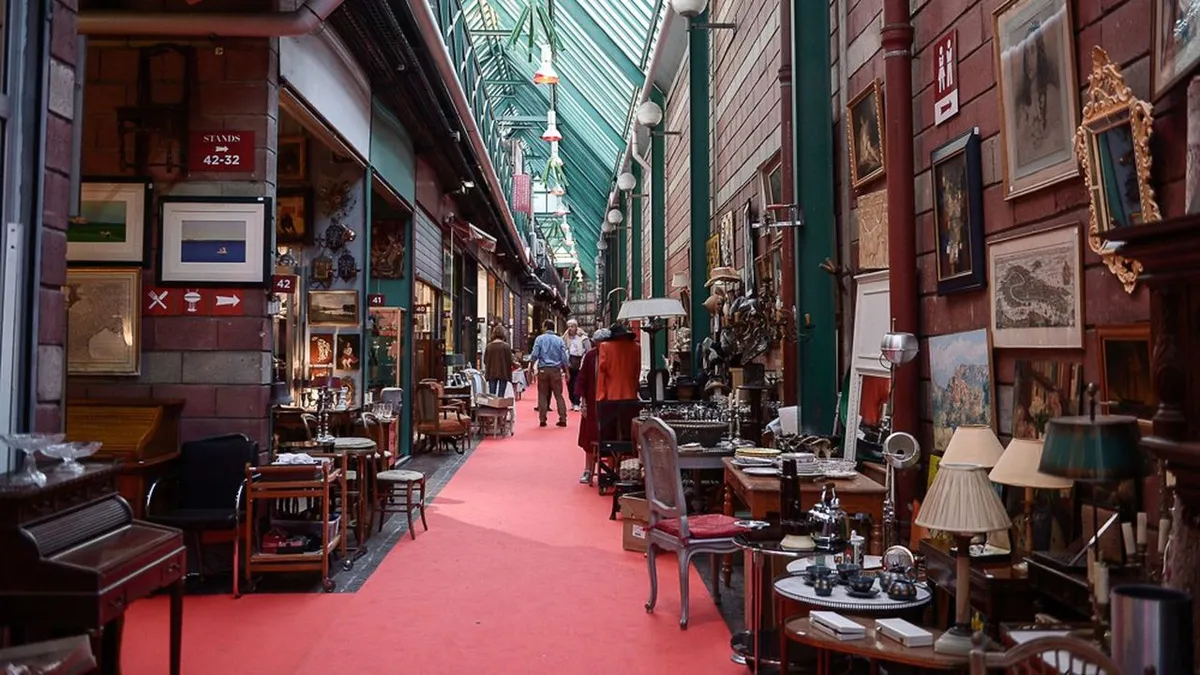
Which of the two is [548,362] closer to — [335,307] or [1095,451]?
[335,307]

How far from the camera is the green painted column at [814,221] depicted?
5.61m

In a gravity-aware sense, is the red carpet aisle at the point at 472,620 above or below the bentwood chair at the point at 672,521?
below

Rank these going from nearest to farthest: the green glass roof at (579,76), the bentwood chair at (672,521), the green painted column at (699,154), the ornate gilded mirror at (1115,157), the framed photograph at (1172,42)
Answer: the framed photograph at (1172,42)
the ornate gilded mirror at (1115,157)
the bentwood chair at (672,521)
the green painted column at (699,154)
the green glass roof at (579,76)

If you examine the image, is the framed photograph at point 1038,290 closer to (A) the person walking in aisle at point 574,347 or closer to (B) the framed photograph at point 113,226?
(B) the framed photograph at point 113,226

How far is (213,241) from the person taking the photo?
5.34m

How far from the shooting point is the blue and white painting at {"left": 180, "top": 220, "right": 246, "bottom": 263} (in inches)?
210

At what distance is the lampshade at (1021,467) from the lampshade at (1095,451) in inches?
19.5

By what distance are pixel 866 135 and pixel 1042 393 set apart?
2217 mm

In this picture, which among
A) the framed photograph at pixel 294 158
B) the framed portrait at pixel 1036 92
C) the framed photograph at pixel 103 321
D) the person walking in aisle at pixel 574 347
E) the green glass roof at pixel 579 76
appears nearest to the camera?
the framed portrait at pixel 1036 92

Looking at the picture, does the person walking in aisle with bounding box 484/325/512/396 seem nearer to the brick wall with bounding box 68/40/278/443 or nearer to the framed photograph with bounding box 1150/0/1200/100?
the brick wall with bounding box 68/40/278/443

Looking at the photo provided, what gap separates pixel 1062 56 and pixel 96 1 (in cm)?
508

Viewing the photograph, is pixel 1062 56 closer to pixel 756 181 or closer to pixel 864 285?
pixel 864 285

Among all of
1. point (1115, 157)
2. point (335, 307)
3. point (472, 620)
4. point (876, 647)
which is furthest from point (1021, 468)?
point (335, 307)

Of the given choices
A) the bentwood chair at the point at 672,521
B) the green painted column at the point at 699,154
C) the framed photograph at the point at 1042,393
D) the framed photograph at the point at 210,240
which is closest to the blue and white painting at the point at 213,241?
the framed photograph at the point at 210,240
